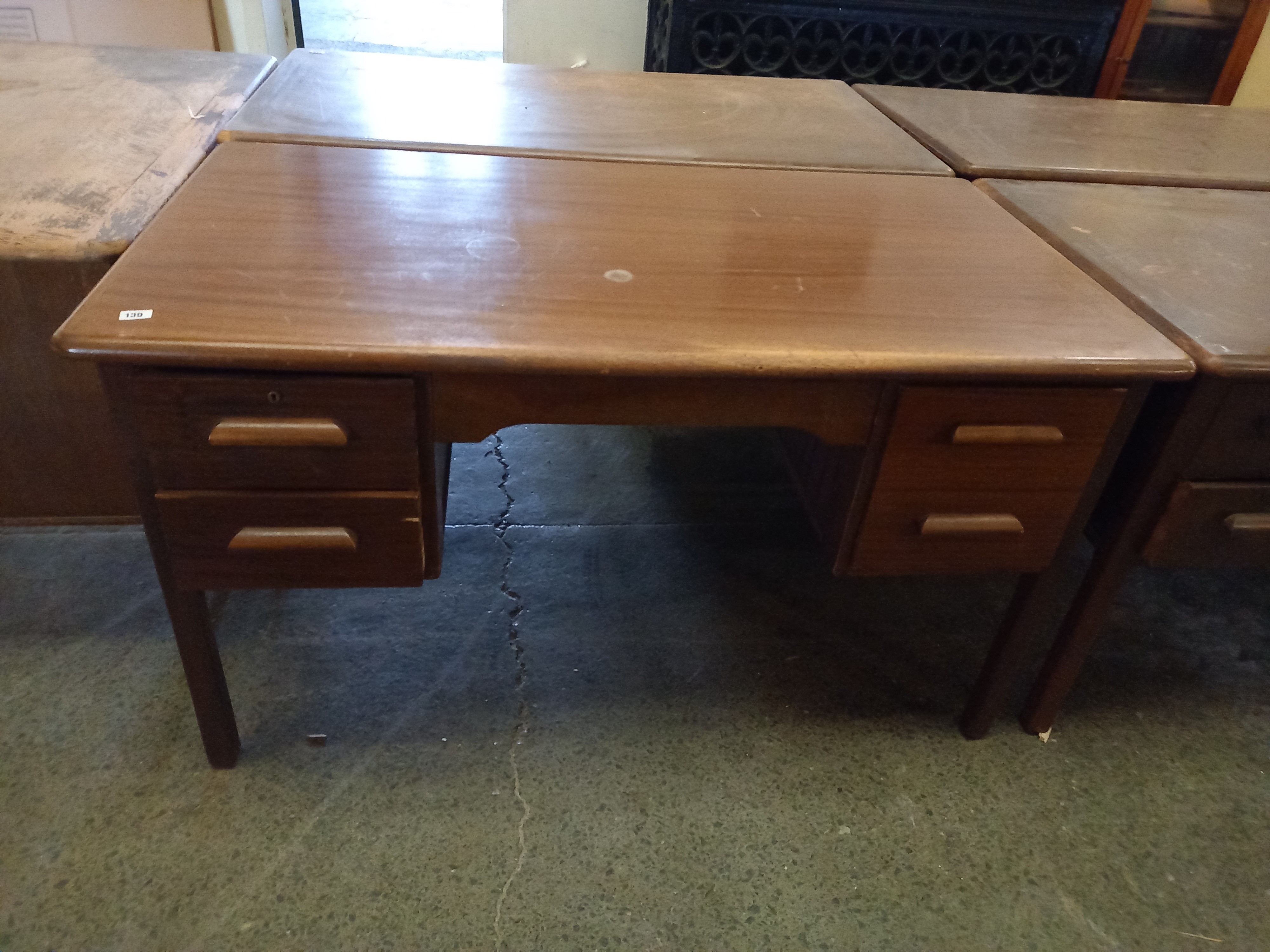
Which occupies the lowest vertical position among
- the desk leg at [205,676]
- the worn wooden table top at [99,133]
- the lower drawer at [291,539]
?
the desk leg at [205,676]

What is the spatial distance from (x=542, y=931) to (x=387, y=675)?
45 centimetres

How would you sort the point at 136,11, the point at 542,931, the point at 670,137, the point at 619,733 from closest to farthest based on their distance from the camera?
the point at 542,931
the point at 619,733
the point at 670,137
the point at 136,11

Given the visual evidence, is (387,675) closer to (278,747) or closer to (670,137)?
(278,747)

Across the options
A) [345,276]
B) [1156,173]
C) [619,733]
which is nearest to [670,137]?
[345,276]

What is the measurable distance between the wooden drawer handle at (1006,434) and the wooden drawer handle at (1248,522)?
10.8 inches

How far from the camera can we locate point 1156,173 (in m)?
1.37

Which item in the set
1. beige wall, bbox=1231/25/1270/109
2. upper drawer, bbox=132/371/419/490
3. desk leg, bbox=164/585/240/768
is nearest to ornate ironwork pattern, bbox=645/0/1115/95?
beige wall, bbox=1231/25/1270/109

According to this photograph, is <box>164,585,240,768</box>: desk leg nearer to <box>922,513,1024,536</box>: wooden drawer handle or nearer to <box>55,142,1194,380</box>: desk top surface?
<box>55,142,1194,380</box>: desk top surface

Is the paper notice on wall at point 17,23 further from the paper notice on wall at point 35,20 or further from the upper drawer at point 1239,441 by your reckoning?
the upper drawer at point 1239,441

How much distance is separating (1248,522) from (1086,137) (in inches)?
32.5

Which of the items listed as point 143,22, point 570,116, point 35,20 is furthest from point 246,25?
point 570,116

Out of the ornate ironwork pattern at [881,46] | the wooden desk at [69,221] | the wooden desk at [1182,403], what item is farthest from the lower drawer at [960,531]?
the ornate ironwork pattern at [881,46]

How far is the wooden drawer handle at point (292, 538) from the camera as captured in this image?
910mm

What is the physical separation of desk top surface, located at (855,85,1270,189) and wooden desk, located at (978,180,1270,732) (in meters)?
0.13
